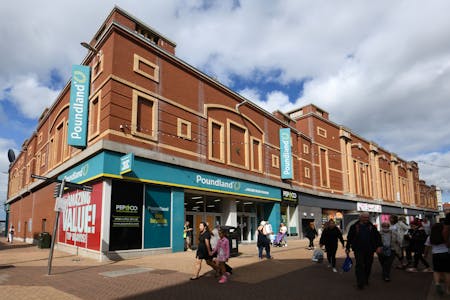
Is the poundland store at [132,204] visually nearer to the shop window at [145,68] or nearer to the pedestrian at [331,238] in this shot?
the shop window at [145,68]

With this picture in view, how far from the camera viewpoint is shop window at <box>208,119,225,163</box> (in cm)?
2084

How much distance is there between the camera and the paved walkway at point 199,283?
7410 mm

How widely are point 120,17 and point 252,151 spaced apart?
491 inches

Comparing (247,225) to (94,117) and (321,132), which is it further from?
(321,132)

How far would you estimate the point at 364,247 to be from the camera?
25.7ft

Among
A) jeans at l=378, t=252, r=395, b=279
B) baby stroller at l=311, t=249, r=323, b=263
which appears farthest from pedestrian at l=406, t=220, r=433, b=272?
baby stroller at l=311, t=249, r=323, b=263

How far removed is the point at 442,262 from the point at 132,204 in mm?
12142

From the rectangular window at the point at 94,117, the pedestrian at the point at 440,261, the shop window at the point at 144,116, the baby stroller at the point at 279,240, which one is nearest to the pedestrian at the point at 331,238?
the pedestrian at the point at 440,261

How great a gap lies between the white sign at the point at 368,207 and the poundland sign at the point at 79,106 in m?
31.7

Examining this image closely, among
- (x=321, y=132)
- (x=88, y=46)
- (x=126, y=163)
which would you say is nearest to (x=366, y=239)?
(x=126, y=163)

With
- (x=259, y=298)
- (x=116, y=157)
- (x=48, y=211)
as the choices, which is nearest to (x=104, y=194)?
(x=116, y=157)

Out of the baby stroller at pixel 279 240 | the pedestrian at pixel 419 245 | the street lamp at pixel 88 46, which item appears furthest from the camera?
the baby stroller at pixel 279 240

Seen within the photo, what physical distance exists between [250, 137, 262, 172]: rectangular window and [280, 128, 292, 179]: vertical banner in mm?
3104

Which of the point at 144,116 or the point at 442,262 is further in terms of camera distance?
the point at 144,116
